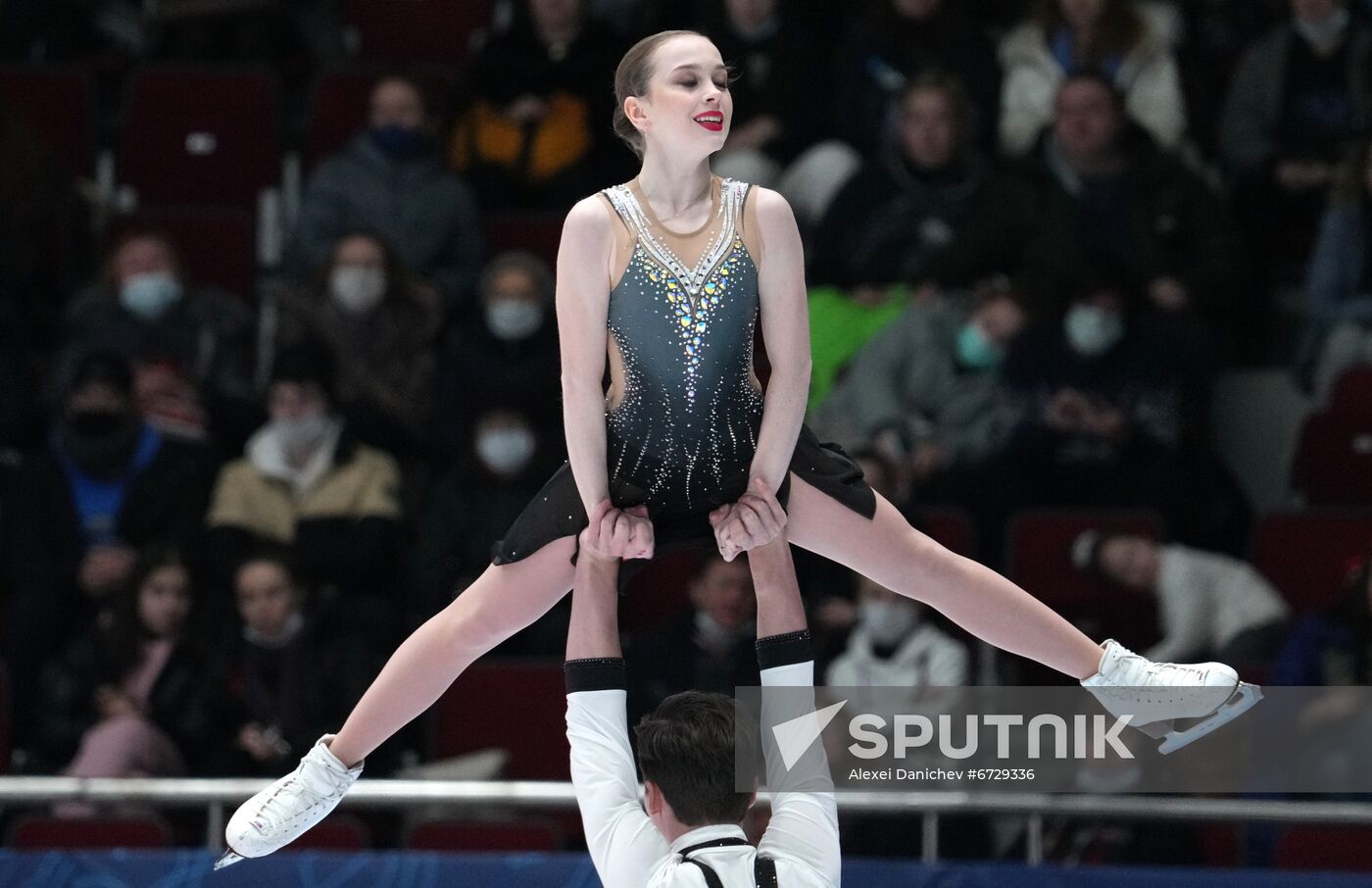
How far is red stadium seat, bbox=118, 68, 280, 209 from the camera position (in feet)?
26.4

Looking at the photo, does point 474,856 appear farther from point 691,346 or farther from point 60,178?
point 60,178

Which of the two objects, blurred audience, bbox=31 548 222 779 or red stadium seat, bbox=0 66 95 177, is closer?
blurred audience, bbox=31 548 222 779

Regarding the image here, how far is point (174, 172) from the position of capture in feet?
26.5

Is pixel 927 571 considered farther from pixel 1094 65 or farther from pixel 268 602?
pixel 1094 65

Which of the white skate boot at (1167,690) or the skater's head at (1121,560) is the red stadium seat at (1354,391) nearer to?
the skater's head at (1121,560)

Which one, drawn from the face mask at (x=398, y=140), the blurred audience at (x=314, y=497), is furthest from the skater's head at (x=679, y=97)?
the face mask at (x=398, y=140)

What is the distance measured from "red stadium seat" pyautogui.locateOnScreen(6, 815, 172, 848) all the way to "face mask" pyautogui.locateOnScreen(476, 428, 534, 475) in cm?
180

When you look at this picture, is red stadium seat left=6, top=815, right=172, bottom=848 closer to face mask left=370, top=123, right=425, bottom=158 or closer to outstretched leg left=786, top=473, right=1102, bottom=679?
outstretched leg left=786, top=473, right=1102, bottom=679

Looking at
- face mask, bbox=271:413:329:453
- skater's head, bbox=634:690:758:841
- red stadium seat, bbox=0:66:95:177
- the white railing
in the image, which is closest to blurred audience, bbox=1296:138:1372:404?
the white railing

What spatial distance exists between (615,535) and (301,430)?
10.6 feet

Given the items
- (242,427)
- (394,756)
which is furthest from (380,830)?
(242,427)

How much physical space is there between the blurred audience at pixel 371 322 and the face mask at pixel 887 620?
1838 mm

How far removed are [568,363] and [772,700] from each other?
74 centimetres

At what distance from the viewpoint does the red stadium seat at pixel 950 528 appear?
632 centimetres
